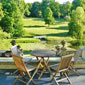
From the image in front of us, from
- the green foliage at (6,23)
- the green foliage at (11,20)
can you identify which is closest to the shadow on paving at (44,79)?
the green foliage at (6,23)

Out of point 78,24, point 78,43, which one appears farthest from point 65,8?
point 78,43

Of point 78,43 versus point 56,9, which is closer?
point 78,43

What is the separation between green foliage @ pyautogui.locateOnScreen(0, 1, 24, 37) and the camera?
27641 millimetres

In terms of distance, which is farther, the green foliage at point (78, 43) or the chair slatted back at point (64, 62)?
the green foliage at point (78, 43)

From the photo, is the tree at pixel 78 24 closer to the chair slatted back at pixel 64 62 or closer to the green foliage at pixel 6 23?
the green foliage at pixel 6 23

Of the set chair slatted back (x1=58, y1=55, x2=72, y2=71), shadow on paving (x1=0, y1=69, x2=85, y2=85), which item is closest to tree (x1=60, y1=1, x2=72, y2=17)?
shadow on paving (x1=0, y1=69, x2=85, y2=85)

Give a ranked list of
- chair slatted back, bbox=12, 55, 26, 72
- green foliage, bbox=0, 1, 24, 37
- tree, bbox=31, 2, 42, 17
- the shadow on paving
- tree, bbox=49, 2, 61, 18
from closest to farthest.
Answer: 1. chair slatted back, bbox=12, 55, 26, 72
2. the shadow on paving
3. green foliage, bbox=0, 1, 24, 37
4. tree, bbox=31, 2, 42, 17
5. tree, bbox=49, 2, 61, 18

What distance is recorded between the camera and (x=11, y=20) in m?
28.2

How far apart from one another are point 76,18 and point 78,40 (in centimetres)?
392

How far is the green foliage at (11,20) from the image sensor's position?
90.7 ft

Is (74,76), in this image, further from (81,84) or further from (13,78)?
(13,78)

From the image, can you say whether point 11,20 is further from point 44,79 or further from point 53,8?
point 53,8

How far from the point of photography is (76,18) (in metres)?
29.5

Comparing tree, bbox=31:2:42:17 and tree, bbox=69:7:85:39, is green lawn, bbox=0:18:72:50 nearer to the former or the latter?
tree, bbox=69:7:85:39
